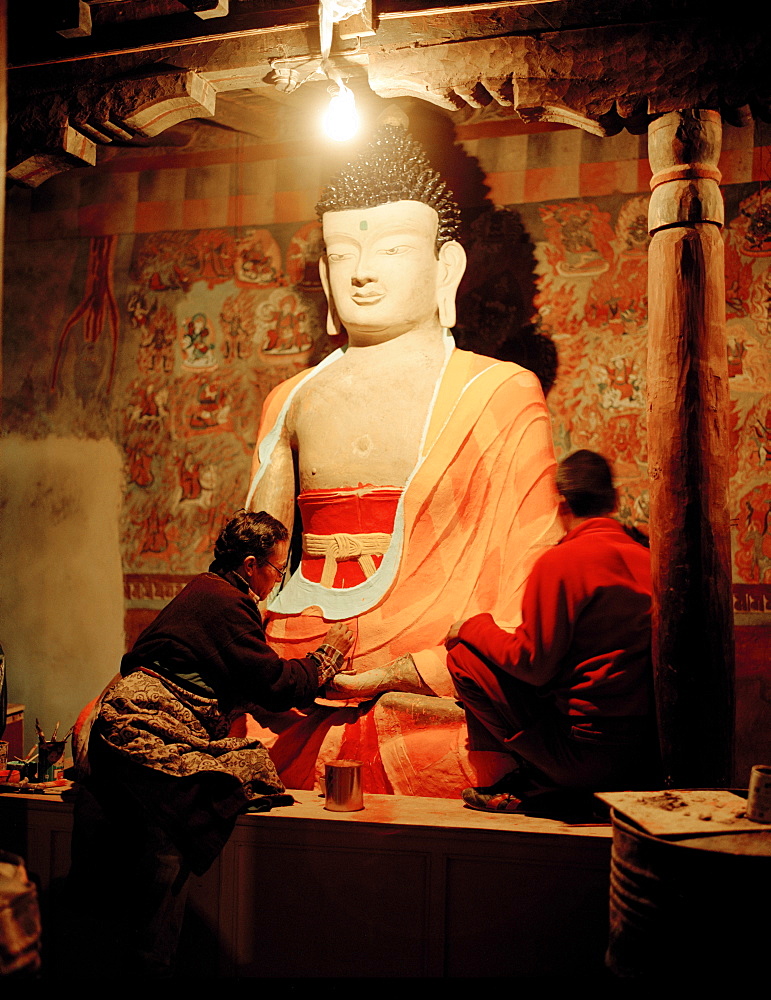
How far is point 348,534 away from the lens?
A: 4.53 meters

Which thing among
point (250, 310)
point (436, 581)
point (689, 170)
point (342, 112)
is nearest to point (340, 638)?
point (436, 581)

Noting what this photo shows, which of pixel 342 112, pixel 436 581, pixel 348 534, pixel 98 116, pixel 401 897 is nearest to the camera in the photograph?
pixel 401 897

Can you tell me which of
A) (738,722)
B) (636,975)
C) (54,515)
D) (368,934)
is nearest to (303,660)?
(368,934)

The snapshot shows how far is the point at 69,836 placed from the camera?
12.5 feet

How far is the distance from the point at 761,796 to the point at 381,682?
1.67 metres

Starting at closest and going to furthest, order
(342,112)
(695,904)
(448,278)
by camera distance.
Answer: (695,904) < (342,112) < (448,278)

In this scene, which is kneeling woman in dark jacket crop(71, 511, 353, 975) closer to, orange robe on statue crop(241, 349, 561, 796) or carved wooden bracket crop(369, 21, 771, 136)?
orange robe on statue crop(241, 349, 561, 796)

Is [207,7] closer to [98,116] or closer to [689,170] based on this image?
[98,116]

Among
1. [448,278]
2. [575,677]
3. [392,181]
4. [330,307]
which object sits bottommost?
[575,677]

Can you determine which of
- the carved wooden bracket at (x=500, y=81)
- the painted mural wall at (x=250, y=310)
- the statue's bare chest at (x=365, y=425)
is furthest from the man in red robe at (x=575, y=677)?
the carved wooden bracket at (x=500, y=81)

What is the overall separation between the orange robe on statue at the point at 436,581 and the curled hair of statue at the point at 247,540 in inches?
30.9

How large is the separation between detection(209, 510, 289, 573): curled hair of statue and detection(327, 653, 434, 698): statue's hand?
28.3 inches

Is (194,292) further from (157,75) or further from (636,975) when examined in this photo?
(636,975)

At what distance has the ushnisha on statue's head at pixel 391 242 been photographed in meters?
4.72
